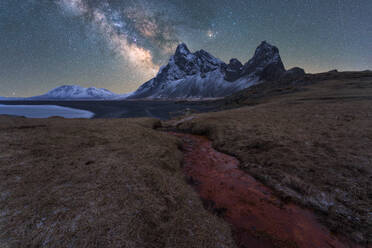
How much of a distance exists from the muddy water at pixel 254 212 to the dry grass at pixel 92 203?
3.44 feet

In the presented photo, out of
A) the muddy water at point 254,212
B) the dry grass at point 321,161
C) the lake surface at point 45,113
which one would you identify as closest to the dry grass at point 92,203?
the muddy water at point 254,212

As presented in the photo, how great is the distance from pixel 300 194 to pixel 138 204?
727cm

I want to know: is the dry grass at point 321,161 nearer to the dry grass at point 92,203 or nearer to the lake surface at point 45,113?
the dry grass at point 92,203

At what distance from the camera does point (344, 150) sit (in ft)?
28.7

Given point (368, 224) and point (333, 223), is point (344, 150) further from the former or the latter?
point (333, 223)

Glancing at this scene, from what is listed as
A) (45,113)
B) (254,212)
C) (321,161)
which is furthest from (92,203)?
(45,113)

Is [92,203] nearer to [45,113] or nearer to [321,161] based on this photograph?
[321,161]

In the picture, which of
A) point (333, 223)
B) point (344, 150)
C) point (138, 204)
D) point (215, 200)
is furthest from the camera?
point (344, 150)

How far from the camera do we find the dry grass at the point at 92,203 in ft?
10.3

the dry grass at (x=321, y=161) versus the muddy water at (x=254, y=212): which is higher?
the dry grass at (x=321, y=161)

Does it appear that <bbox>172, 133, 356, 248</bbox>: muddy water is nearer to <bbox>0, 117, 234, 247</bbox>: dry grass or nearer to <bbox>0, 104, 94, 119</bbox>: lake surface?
<bbox>0, 117, 234, 247</bbox>: dry grass

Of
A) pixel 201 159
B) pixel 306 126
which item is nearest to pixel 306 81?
pixel 306 126

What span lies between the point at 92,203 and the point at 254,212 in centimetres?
614

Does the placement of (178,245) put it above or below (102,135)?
below
